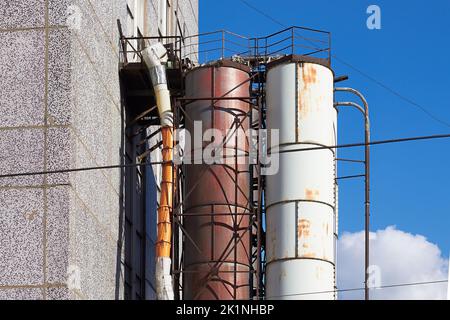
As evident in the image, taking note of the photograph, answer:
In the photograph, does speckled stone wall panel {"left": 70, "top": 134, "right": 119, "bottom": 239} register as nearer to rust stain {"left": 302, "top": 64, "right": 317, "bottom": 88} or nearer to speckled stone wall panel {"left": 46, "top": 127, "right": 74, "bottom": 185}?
speckled stone wall panel {"left": 46, "top": 127, "right": 74, "bottom": 185}

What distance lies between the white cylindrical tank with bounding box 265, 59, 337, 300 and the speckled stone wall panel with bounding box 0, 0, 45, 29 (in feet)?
28.1

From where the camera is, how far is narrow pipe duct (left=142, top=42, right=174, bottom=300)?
39.6 metres

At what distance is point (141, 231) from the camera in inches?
1734

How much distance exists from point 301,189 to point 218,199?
2.71 metres

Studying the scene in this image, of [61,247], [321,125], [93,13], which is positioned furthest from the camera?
[321,125]

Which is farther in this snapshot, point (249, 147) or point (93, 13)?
point (249, 147)

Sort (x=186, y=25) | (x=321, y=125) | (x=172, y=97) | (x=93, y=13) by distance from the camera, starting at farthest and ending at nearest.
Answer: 1. (x=186, y=25)
2. (x=172, y=97)
3. (x=321, y=125)
4. (x=93, y=13)

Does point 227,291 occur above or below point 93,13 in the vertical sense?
below

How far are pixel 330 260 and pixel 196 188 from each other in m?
4.77

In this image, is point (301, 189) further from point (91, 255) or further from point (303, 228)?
point (91, 255)

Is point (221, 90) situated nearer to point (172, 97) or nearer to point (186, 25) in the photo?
point (172, 97)

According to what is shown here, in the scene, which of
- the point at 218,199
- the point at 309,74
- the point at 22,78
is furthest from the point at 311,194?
the point at 22,78

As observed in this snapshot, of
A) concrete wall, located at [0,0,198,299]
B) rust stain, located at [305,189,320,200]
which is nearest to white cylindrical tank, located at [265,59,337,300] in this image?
rust stain, located at [305,189,320,200]

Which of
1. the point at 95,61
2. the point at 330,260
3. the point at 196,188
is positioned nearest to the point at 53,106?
the point at 95,61
